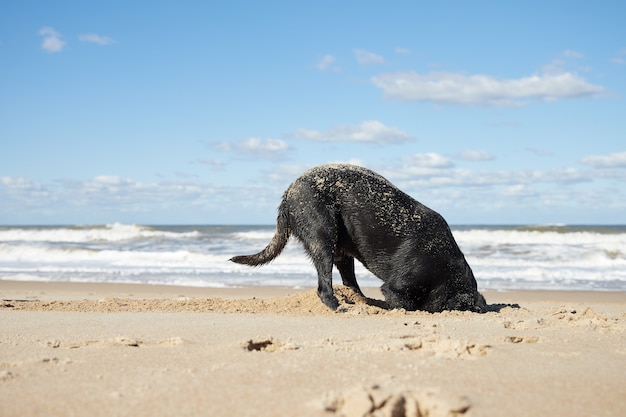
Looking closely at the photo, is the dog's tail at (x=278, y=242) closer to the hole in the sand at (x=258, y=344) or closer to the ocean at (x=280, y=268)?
the hole in the sand at (x=258, y=344)

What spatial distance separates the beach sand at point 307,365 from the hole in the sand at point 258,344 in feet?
0.04

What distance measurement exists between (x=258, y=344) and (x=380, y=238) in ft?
10.3

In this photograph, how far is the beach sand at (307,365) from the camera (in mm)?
3059

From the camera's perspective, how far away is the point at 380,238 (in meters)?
7.27

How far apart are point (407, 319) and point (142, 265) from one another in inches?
516

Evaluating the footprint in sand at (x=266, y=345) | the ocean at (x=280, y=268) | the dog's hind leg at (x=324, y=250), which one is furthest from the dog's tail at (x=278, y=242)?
the ocean at (x=280, y=268)

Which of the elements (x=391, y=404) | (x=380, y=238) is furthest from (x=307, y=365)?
(x=380, y=238)

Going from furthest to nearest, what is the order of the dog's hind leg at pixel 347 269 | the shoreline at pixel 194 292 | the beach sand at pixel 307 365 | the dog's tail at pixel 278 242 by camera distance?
the shoreline at pixel 194 292 → the dog's hind leg at pixel 347 269 → the dog's tail at pixel 278 242 → the beach sand at pixel 307 365

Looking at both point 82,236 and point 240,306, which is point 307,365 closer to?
point 240,306

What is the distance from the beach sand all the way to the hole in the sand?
13 mm

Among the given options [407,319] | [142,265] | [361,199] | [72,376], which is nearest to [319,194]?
[361,199]

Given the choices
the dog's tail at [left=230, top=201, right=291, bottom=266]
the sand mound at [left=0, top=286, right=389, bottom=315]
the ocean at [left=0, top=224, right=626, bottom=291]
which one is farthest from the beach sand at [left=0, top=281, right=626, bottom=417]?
the ocean at [left=0, top=224, right=626, bottom=291]

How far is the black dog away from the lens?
7215mm

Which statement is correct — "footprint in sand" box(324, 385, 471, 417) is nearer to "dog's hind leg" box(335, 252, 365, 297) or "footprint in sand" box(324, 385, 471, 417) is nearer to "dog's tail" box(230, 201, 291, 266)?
"dog's tail" box(230, 201, 291, 266)
